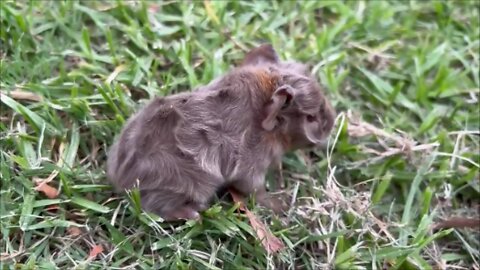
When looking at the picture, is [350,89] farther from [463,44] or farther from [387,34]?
[463,44]

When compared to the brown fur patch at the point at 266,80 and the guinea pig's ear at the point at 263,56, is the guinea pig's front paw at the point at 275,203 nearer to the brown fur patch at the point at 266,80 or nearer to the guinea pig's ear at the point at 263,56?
the brown fur patch at the point at 266,80

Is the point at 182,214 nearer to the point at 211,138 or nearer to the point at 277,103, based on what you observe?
the point at 211,138

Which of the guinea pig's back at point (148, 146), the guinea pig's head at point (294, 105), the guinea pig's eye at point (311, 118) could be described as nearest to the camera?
the guinea pig's back at point (148, 146)

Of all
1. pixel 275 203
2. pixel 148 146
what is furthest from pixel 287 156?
pixel 148 146

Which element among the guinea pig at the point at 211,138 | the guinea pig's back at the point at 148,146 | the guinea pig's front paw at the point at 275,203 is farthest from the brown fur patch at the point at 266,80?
the guinea pig's front paw at the point at 275,203

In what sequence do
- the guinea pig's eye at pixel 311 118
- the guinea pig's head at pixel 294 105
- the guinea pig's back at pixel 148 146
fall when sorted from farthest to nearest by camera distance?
the guinea pig's eye at pixel 311 118 < the guinea pig's head at pixel 294 105 < the guinea pig's back at pixel 148 146

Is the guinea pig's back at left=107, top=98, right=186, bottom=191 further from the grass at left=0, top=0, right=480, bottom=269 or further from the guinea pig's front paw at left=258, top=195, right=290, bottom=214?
the guinea pig's front paw at left=258, top=195, right=290, bottom=214

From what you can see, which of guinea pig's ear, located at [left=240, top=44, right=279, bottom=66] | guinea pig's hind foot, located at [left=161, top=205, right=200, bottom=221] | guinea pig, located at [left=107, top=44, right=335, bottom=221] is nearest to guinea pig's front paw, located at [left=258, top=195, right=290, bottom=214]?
guinea pig, located at [left=107, top=44, right=335, bottom=221]
